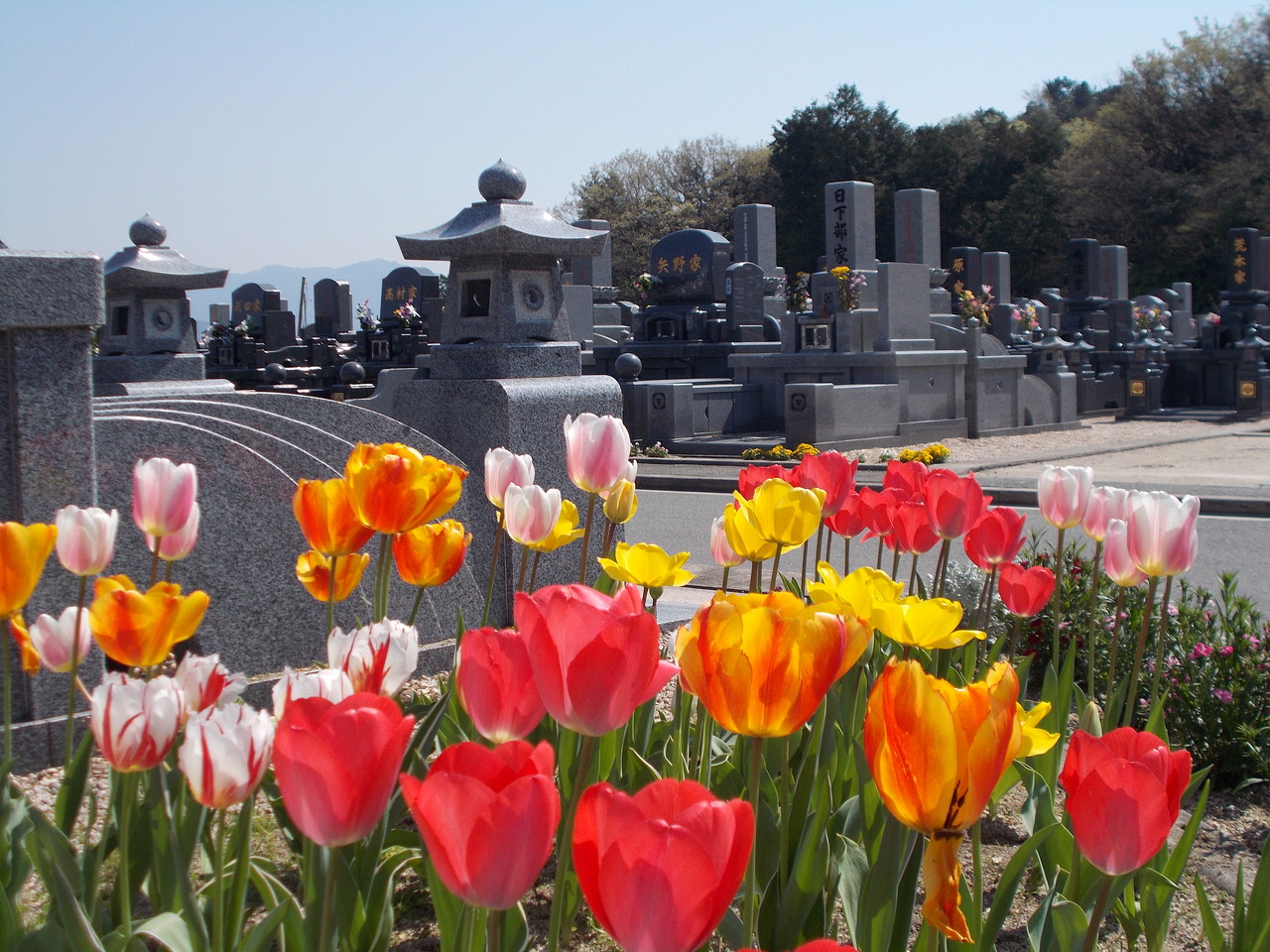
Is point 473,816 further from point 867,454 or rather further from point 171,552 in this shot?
point 867,454

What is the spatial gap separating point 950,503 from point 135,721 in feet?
5.60

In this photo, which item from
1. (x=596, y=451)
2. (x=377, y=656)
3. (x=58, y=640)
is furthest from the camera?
(x=596, y=451)

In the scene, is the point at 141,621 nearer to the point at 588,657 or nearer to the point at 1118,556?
the point at 588,657

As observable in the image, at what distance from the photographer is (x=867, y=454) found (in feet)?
58.5

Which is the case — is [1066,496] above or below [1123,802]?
above

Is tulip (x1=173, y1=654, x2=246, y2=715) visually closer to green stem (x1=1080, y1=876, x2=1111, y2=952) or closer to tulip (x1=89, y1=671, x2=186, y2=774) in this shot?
tulip (x1=89, y1=671, x2=186, y2=774)

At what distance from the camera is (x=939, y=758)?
1060mm

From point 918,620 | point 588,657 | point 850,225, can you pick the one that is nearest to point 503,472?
point 918,620

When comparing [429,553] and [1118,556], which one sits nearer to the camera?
[429,553]

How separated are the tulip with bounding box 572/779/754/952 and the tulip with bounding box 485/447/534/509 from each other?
1.54 meters

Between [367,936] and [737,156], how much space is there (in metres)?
71.1

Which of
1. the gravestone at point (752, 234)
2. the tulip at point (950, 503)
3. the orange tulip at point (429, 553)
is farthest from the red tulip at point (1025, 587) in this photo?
the gravestone at point (752, 234)

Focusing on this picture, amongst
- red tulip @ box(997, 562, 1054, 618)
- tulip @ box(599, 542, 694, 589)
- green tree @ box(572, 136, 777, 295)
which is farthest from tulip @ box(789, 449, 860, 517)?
green tree @ box(572, 136, 777, 295)

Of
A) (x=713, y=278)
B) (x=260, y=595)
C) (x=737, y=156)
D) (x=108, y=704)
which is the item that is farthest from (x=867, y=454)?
(x=737, y=156)
